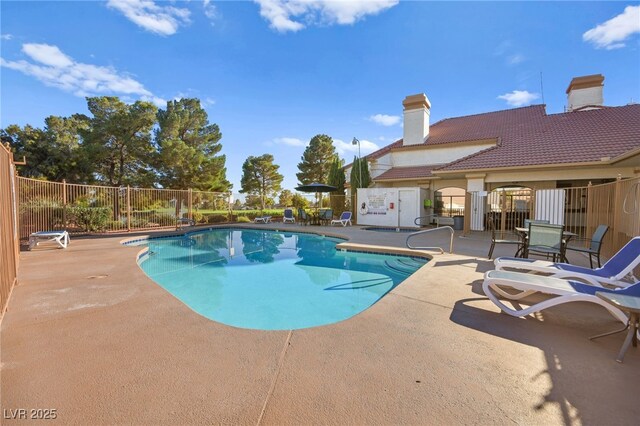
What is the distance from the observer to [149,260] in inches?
332

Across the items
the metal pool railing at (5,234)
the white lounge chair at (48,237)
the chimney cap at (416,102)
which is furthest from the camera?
the chimney cap at (416,102)

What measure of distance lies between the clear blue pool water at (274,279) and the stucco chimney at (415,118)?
1118 centimetres

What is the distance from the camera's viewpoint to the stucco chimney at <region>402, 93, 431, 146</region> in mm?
18328

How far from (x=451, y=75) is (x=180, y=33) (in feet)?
44.3

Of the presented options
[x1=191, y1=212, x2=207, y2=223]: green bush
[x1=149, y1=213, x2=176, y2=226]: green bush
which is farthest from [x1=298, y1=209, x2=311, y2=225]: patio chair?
[x1=149, y1=213, x2=176, y2=226]: green bush

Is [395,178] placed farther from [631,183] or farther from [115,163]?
[115,163]

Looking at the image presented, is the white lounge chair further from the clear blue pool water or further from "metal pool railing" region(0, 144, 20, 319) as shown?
"metal pool railing" region(0, 144, 20, 319)

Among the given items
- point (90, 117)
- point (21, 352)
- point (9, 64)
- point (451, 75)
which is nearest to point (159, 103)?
point (90, 117)

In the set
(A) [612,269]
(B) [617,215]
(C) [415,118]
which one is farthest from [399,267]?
(C) [415,118]

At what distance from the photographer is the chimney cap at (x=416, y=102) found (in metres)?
18.2

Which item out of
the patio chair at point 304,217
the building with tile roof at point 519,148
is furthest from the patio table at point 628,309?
the patio chair at point 304,217

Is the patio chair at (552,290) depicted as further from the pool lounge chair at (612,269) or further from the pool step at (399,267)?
the pool step at (399,267)

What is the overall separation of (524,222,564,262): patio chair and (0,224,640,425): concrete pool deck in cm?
211

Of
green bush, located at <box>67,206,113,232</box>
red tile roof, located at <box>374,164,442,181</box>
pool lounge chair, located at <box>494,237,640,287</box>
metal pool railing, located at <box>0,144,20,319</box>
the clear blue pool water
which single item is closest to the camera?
metal pool railing, located at <box>0,144,20,319</box>
